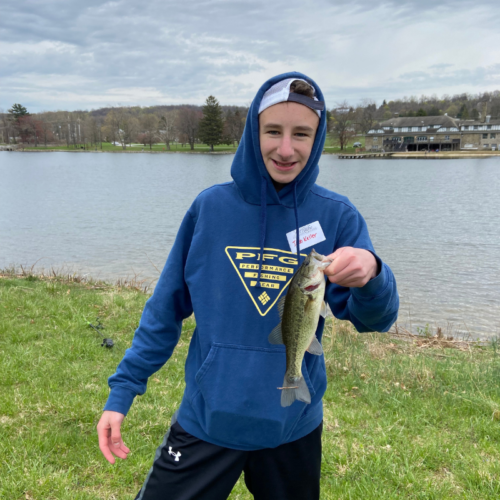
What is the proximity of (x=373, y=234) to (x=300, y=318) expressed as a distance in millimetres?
18016

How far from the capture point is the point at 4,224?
66.5 ft

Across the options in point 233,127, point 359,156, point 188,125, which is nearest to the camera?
point 359,156

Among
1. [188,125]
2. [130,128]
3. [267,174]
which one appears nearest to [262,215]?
[267,174]

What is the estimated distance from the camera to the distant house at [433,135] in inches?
3725

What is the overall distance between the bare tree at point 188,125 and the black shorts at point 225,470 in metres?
105

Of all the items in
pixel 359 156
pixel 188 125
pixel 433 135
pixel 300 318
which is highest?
pixel 188 125

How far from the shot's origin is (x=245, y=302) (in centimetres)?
199

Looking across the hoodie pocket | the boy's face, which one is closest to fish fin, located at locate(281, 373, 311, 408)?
the hoodie pocket

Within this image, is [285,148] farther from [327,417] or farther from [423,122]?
[423,122]

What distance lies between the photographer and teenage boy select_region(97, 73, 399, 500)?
1.92 m

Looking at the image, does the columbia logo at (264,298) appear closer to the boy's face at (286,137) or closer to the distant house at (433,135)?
the boy's face at (286,137)

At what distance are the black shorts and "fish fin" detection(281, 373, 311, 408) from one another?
35 cm

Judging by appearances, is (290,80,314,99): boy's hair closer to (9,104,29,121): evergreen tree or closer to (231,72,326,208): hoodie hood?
(231,72,326,208): hoodie hood

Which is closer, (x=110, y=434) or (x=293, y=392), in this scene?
(x=293, y=392)
